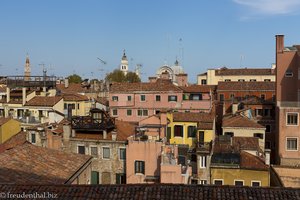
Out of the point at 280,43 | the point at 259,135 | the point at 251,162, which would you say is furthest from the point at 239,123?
the point at 280,43

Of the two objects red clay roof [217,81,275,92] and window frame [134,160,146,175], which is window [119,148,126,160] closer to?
window frame [134,160,146,175]

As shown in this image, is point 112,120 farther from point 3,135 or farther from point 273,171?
point 273,171

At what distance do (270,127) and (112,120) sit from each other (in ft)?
58.9

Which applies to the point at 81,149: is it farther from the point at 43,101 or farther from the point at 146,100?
the point at 146,100

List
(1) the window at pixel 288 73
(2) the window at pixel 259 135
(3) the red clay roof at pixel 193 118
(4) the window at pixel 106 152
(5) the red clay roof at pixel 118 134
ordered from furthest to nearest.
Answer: (1) the window at pixel 288 73 < (2) the window at pixel 259 135 < (3) the red clay roof at pixel 193 118 < (5) the red clay roof at pixel 118 134 < (4) the window at pixel 106 152

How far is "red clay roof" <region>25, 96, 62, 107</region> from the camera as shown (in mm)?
36000

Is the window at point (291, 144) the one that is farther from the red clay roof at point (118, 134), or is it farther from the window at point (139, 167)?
the window at point (139, 167)

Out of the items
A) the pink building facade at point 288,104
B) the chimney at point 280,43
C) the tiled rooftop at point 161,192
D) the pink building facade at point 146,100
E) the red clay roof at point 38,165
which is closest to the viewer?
the tiled rooftop at point 161,192

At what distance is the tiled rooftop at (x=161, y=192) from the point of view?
8359 millimetres

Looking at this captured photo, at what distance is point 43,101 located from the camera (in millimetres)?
36594

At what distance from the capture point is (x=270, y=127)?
36.0 metres

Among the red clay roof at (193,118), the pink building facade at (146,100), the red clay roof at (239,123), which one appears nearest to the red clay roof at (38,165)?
the red clay roof at (193,118)

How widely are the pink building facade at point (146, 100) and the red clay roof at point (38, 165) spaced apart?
68.2ft

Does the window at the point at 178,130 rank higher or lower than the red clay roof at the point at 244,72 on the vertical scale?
lower
